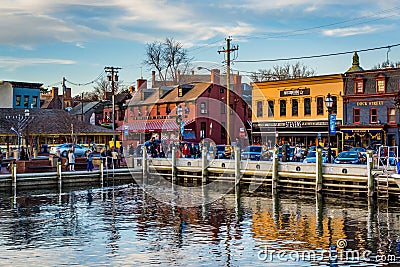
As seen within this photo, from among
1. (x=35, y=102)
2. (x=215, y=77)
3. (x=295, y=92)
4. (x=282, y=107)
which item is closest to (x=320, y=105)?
(x=295, y=92)

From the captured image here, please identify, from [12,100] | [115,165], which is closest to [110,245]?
[115,165]

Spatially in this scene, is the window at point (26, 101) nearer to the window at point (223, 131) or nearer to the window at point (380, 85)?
the window at point (223, 131)

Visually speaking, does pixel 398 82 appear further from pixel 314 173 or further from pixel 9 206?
pixel 9 206

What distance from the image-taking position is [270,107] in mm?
65938

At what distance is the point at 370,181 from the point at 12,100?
56652 mm

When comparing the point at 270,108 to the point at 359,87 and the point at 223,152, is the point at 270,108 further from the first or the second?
the point at 223,152

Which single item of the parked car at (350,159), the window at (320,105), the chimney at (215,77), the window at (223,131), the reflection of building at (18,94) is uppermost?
the chimney at (215,77)

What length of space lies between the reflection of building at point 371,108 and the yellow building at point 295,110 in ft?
3.58

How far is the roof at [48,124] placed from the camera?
60.9 metres

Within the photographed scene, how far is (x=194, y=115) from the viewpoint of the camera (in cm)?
7088

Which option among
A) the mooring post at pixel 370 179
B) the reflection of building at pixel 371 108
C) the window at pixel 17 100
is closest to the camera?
the mooring post at pixel 370 179

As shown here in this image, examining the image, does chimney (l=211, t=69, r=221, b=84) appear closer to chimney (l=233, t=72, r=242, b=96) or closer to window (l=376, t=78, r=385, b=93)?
chimney (l=233, t=72, r=242, b=96)

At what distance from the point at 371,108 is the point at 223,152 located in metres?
17.0

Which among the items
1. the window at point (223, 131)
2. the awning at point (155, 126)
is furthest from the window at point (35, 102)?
the window at point (223, 131)
